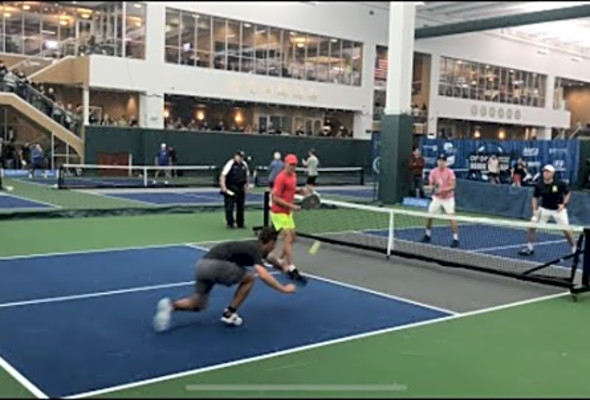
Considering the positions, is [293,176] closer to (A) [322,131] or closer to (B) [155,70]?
(B) [155,70]

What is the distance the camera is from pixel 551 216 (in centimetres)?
1295

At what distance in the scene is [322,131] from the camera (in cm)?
4206

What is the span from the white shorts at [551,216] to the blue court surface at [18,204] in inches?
482

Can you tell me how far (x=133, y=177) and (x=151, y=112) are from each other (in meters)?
4.25

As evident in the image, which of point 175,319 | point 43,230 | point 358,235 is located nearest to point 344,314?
point 175,319

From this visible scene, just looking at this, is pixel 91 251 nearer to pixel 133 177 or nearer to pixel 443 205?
pixel 443 205

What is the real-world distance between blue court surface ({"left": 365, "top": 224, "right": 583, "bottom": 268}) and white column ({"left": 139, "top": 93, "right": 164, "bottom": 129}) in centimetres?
2096

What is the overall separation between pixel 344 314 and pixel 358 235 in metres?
7.23

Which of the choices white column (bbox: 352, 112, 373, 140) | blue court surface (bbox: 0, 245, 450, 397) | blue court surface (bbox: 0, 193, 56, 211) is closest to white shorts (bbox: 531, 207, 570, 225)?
blue court surface (bbox: 0, 245, 450, 397)

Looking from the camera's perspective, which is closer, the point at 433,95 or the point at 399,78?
the point at 399,78

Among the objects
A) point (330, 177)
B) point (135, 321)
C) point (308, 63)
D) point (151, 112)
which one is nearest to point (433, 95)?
point (330, 177)

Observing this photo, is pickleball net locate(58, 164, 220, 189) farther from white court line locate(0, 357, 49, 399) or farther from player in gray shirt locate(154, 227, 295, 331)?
white court line locate(0, 357, 49, 399)

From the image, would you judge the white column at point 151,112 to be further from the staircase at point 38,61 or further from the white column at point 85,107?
the staircase at point 38,61

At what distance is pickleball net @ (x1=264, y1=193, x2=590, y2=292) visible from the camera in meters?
10.5
